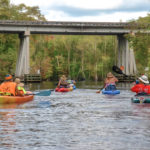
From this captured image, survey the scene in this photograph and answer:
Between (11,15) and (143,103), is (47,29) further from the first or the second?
(143,103)

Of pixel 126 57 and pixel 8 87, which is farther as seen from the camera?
pixel 126 57

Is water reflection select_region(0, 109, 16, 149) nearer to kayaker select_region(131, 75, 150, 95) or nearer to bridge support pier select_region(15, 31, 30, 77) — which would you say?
kayaker select_region(131, 75, 150, 95)

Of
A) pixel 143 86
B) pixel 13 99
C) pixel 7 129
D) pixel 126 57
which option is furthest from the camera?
pixel 126 57

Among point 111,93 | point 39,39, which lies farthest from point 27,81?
point 111,93

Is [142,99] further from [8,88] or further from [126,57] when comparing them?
[126,57]

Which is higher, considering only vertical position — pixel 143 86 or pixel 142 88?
pixel 143 86

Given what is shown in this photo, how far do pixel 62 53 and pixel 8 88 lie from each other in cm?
7305

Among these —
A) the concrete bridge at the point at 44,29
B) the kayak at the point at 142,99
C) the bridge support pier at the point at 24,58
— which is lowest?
the kayak at the point at 142,99

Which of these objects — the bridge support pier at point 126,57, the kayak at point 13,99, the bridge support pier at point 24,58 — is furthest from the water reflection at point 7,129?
the bridge support pier at point 126,57

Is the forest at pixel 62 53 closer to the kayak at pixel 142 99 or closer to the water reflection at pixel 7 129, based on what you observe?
the kayak at pixel 142 99

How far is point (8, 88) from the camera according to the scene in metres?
23.8

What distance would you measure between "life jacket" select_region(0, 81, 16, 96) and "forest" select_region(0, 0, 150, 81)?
5734 cm

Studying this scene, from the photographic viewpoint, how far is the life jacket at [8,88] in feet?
77.1

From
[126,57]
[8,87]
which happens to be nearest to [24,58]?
[126,57]
